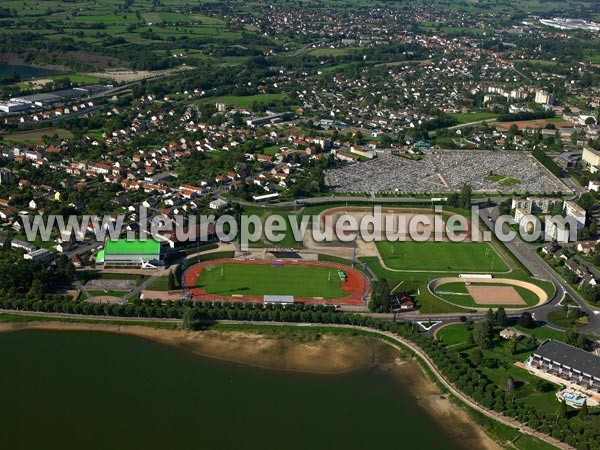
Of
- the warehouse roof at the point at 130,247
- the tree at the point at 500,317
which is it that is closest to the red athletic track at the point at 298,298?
the warehouse roof at the point at 130,247

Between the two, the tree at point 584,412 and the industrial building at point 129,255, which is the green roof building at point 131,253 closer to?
the industrial building at point 129,255

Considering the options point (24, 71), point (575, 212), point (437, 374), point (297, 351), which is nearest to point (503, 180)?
point (575, 212)

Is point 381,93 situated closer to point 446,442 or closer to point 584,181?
point 584,181

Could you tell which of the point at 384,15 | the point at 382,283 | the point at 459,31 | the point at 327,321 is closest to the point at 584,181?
the point at 382,283

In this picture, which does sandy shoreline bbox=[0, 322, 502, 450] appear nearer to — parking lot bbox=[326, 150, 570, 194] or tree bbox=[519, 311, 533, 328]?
tree bbox=[519, 311, 533, 328]

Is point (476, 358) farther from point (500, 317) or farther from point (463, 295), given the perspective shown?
point (463, 295)

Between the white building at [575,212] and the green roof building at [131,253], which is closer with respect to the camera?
the green roof building at [131,253]

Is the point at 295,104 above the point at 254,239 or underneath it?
above
